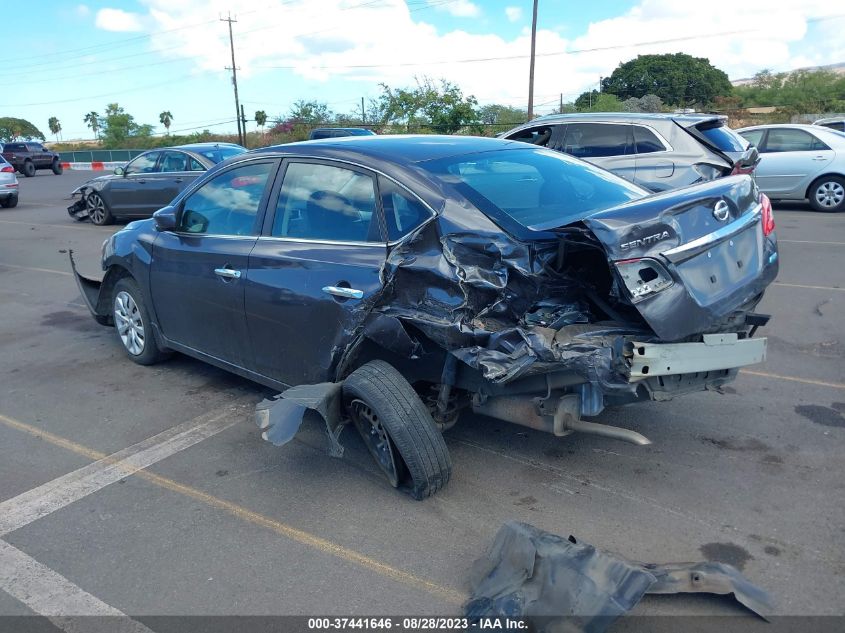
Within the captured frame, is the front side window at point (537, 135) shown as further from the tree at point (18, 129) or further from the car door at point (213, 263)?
the tree at point (18, 129)

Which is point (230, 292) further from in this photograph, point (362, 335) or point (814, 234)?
point (814, 234)

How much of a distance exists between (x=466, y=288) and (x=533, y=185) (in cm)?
106

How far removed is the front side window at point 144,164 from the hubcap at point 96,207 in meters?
0.95

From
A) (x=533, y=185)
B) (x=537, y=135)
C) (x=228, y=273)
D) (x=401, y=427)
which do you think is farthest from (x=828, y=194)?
(x=401, y=427)

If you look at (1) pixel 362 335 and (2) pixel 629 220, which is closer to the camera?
(2) pixel 629 220

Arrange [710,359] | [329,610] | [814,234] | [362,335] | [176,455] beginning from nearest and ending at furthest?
[329,610] < [710,359] < [362,335] < [176,455] < [814,234]

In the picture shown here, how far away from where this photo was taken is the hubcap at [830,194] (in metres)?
13.7

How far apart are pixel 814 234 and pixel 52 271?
11362 mm

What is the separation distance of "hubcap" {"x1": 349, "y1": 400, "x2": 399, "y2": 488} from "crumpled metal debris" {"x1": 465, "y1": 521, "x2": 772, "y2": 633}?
0.85m

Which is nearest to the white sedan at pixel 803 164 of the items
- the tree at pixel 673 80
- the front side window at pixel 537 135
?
the front side window at pixel 537 135

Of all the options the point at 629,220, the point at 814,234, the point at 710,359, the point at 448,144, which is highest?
the point at 448,144

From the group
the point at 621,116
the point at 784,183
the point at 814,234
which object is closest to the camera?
the point at 621,116

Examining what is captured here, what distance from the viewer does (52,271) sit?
10344mm

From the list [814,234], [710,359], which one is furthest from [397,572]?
[814,234]
